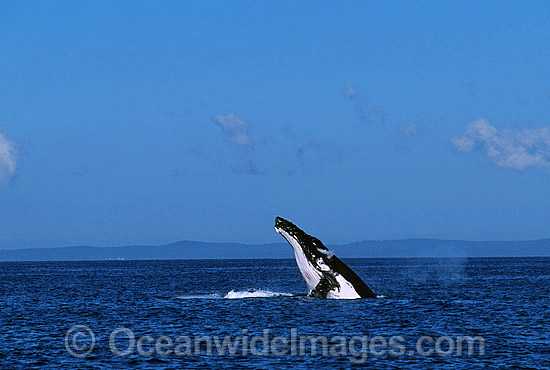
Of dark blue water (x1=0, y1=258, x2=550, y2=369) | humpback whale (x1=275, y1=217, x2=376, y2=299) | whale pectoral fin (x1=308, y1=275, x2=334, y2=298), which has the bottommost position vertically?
dark blue water (x1=0, y1=258, x2=550, y2=369)

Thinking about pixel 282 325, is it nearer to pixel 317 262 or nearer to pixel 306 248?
pixel 317 262

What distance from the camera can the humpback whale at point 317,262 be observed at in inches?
1485

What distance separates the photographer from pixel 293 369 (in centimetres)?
2598

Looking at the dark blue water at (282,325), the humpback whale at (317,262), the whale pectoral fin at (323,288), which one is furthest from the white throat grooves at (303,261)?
the dark blue water at (282,325)

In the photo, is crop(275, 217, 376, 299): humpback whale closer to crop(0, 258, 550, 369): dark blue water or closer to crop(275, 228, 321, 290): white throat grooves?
crop(275, 228, 321, 290): white throat grooves

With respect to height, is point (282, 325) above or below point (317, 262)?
below

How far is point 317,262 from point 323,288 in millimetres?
2620

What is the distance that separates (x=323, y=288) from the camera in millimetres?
39875

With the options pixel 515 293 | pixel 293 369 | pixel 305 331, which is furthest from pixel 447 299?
pixel 293 369

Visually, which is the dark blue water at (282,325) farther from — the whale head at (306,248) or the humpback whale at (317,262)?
the whale head at (306,248)

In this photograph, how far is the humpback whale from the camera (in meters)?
37.7

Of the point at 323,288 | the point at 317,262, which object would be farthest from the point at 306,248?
the point at 323,288

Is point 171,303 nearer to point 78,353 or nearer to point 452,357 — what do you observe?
point 78,353

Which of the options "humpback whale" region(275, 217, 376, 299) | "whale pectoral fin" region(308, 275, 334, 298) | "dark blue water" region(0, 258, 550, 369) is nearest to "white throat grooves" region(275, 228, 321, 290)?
"humpback whale" region(275, 217, 376, 299)
